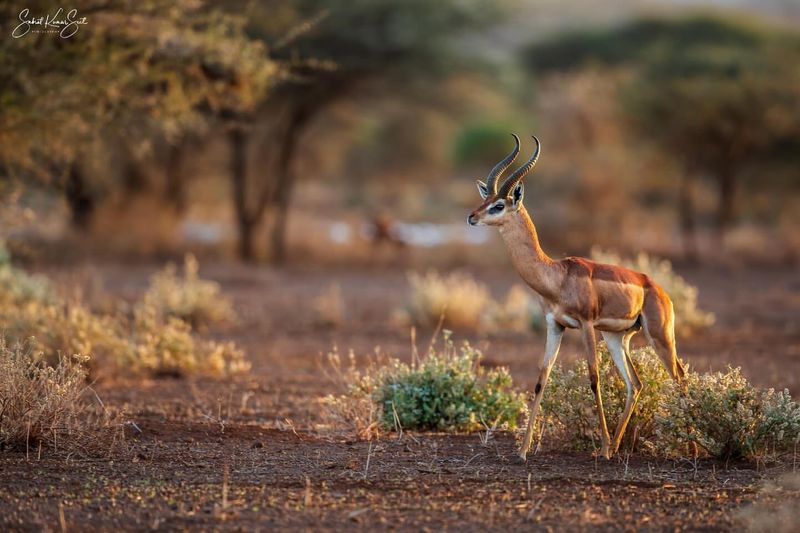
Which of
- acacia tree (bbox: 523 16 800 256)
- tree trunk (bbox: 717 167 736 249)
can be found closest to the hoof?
acacia tree (bbox: 523 16 800 256)

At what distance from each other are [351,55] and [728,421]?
60.4 feet

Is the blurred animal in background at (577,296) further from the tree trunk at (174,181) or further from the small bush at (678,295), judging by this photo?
the tree trunk at (174,181)

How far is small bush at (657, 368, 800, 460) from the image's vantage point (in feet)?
23.9

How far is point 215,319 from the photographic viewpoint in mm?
16375

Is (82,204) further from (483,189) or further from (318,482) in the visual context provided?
(318,482)

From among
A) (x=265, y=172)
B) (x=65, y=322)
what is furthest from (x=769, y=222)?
(x=65, y=322)

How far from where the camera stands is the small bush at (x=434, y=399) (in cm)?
850

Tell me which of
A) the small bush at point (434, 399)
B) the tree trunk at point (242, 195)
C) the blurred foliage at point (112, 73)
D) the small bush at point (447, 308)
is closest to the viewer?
the small bush at point (434, 399)

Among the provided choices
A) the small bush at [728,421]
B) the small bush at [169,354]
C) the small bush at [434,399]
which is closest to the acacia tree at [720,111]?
the small bush at [169,354]

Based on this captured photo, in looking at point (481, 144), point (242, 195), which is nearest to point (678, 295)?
point (242, 195)

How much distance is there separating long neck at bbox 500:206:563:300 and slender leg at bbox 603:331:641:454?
0.61 meters

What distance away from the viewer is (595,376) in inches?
285

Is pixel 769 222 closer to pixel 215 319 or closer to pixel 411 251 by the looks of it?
pixel 411 251

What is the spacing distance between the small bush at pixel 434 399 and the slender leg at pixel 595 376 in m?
1.28
